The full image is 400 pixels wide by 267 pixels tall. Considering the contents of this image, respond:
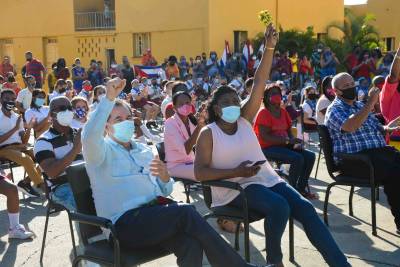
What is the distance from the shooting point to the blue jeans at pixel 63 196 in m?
4.99

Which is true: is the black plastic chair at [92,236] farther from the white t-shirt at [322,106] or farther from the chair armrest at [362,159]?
the white t-shirt at [322,106]

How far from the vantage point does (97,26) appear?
103 ft

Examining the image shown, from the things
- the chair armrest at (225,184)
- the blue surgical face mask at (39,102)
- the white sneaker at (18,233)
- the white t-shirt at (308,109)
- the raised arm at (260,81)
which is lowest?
the white sneaker at (18,233)

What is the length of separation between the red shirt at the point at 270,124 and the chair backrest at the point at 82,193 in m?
3.18

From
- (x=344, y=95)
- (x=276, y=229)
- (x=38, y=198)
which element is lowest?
(x=38, y=198)

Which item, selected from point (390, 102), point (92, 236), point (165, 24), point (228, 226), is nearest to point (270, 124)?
point (390, 102)

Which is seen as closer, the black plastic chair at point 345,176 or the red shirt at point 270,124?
the black plastic chair at point 345,176

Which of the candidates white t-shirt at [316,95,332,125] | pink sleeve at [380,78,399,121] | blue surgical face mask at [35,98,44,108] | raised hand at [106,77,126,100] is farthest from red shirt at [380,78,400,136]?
blue surgical face mask at [35,98,44,108]

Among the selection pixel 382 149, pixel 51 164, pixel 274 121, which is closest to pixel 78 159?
pixel 51 164

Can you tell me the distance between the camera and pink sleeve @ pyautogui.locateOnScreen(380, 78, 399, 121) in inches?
236

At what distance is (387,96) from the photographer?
613 centimetres

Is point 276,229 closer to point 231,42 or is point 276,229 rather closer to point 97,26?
point 231,42

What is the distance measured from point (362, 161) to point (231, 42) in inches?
894

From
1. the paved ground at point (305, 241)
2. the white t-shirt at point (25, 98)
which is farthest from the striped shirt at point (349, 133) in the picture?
the white t-shirt at point (25, 98)
